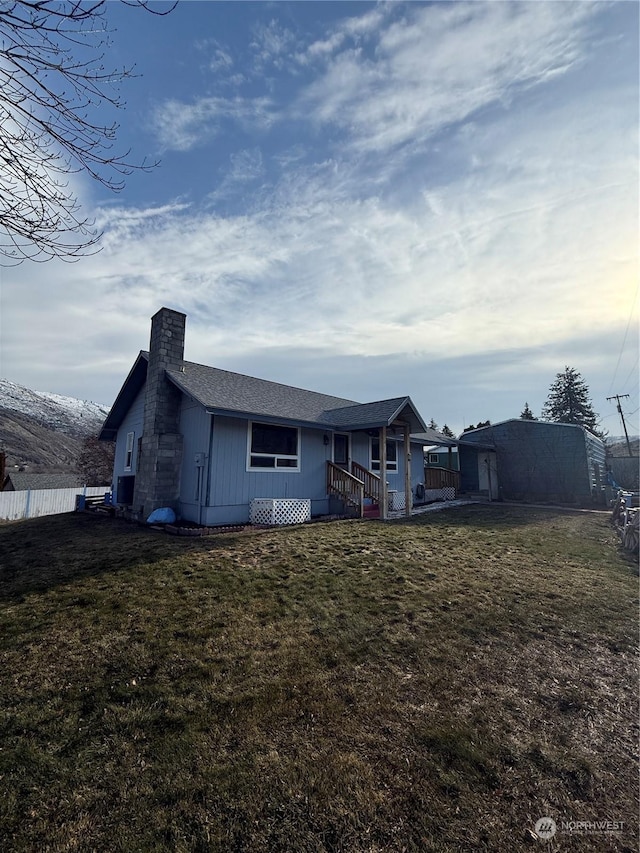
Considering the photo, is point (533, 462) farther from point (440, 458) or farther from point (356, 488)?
point (356, 488)

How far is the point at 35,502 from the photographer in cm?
2003

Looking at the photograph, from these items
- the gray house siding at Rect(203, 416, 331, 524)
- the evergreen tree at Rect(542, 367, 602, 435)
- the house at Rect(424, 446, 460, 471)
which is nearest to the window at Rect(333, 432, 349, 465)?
the gray house siding at Rect(203, 416, 331, 524)

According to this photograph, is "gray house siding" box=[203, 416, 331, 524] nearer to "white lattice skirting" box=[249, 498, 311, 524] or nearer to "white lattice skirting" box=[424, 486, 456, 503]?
"white lattice skirting" box=[249, 498, 311, 524]

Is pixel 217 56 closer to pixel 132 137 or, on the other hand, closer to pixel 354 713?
pixel 132 137

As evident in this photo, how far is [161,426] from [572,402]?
45722 mm

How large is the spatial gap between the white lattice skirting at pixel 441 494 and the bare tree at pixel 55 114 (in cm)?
1798

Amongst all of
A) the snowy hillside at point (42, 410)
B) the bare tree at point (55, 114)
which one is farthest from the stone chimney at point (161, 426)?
the snowy hillside at point (42, 410)

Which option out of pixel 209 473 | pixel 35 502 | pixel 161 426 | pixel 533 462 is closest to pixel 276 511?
pixel 209 473

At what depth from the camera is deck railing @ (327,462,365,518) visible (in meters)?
12.3

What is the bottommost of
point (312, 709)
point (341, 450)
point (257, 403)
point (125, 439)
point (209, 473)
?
point (312, 709)

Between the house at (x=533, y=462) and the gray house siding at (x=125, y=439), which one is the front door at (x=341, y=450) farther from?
the house at (x=533, y=462)

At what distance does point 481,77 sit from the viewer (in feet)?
23.4

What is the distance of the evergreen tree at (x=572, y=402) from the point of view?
43094mm

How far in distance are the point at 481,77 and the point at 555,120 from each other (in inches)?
61.4
